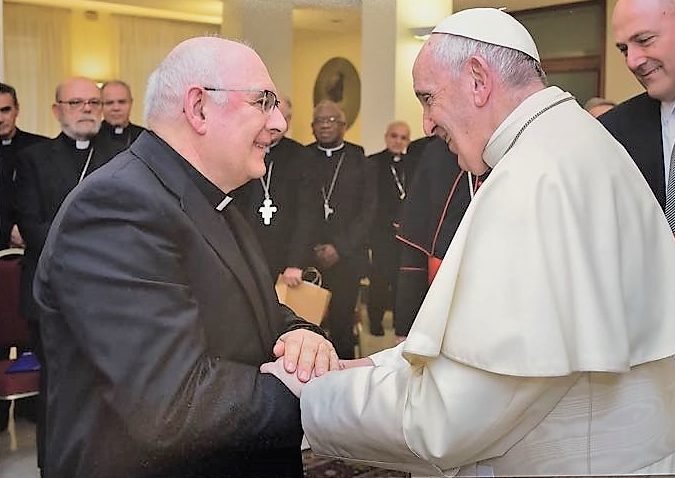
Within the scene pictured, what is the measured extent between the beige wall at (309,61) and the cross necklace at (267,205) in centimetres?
11

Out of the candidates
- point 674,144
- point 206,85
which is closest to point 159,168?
point 206,85

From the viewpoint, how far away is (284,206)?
1.62 meters

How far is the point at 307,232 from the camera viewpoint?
1.66 meters

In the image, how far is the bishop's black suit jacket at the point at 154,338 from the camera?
1.27 metres

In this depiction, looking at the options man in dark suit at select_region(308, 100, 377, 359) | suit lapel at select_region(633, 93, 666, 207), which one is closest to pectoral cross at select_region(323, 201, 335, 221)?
man in dark suit at select_region(308, 100, 377, 359)

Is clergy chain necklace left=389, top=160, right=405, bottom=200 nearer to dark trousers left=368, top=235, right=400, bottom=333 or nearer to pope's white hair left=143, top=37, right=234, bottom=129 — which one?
dark trousers left=368, top=235, right=400, bottom=333

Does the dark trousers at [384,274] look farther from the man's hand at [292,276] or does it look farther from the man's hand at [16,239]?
the man's hand at [16,239]

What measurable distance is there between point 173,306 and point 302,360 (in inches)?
11.6

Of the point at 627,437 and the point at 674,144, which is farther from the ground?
the point at 674,144

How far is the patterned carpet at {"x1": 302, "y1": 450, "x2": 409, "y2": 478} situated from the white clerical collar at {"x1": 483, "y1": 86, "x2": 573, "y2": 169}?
0.68 meters

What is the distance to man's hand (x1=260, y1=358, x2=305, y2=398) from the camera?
139cm

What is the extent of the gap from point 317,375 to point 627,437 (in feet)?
1.77

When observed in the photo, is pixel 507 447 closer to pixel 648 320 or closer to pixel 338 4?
pixel 648 320

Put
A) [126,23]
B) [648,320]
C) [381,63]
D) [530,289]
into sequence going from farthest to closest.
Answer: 1. [381,63]
2. [126,23]
3. [648,320]
4. [530,289]
